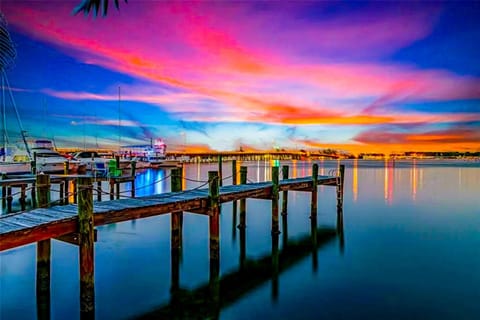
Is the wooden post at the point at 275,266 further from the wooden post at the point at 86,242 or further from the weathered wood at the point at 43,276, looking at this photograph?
the weathered wood at the point at 43,276

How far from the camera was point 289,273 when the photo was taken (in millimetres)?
11352

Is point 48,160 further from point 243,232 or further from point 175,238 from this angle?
point 175,238

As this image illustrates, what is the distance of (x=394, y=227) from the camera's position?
18.7m

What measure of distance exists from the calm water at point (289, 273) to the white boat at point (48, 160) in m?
21.6

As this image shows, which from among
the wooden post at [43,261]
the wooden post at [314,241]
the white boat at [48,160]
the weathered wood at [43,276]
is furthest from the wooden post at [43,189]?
the white boat at [48,160]

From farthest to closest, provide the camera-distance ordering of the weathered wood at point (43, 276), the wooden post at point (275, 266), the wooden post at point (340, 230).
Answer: the wooden post at point (340, 230)
the wooden post at point (275, 266)
the weathered wood at point (43, 276)

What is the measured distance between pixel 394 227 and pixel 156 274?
534 inches

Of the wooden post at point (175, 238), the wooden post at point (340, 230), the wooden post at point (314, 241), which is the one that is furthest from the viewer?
the wooden post at point (340, 230)

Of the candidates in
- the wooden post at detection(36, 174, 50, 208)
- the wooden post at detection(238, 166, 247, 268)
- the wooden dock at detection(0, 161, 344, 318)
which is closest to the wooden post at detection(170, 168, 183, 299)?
the wooden dock at detection(0, 161, 344, 318)

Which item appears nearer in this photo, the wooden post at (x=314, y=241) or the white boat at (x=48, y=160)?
the wooden post at (x=314, y=241)

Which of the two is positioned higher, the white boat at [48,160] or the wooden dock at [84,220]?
the white boat at [48,160]

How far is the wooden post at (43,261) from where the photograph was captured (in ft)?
28.3

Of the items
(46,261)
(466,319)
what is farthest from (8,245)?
(466,319)

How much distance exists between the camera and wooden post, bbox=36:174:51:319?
862cm
